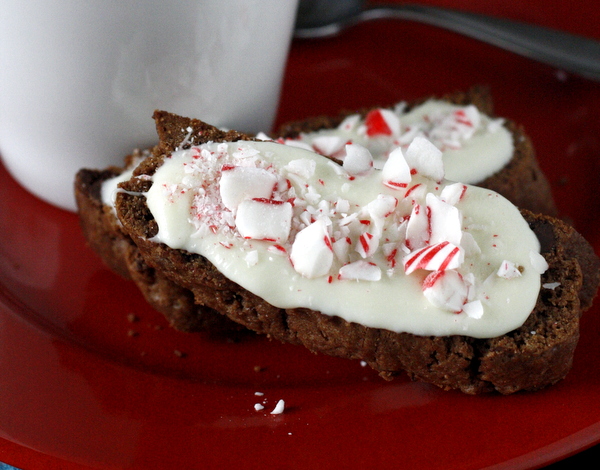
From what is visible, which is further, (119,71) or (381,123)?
(381,123)

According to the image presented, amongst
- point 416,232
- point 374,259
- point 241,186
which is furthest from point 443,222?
point 241,186

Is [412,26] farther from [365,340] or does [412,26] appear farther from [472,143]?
[365,340]

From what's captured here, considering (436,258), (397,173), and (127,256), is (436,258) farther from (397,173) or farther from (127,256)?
(127,256)

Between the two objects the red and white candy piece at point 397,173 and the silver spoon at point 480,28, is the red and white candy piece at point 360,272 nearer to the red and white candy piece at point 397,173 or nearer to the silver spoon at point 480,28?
the red and white candy piece at point 397,173

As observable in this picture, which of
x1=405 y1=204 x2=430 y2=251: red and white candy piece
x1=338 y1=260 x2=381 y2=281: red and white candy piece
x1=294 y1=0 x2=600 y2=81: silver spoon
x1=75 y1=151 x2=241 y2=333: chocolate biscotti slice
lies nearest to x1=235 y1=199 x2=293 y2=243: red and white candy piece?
x1=338 y1=260 x2=381 y2=281: red and white candy piece

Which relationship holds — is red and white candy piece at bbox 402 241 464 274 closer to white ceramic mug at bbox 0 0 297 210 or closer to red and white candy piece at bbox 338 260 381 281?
red and white candy piece at bbox 338 260 381 281

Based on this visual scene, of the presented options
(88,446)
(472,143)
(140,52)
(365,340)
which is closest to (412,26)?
(472,143)

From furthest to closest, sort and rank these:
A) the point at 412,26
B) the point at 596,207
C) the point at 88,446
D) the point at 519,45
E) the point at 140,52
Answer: the point at 412,26
the point at 519,45
the point at 596,207
the point at 140,52
the point at 88,446
